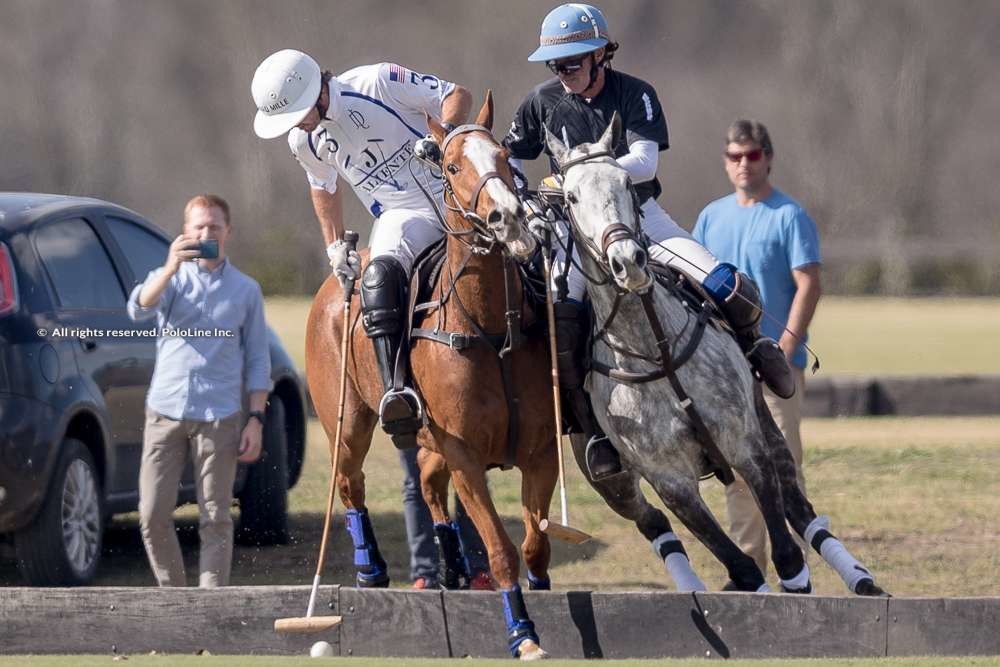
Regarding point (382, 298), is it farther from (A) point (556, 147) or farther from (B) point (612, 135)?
(B) point (612, 135)

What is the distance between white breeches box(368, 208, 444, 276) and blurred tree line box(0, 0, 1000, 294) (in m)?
23.1

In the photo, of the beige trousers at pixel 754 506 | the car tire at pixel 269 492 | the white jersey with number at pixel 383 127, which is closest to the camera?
the white jersey with number at pixel 383 127

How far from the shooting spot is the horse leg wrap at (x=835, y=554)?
24.5ft

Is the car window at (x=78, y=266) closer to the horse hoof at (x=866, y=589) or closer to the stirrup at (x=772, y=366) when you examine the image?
the stirrup at (x=772, y=366)

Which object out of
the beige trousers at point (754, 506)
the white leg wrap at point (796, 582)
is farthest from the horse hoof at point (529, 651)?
the beige trousers at point (754, 506)

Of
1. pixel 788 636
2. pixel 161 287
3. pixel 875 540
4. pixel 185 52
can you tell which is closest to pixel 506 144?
pixel 161 287

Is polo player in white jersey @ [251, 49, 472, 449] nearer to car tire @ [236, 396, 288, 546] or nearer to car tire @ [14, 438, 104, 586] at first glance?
car tire @ [14, 438, 104, 586]

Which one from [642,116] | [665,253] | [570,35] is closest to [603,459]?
[665,253]

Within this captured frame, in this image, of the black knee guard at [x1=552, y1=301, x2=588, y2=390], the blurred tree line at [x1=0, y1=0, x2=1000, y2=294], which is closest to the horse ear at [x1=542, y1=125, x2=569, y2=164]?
the black knee guard at [x1=552, y1=301, x2=588, y2=390]

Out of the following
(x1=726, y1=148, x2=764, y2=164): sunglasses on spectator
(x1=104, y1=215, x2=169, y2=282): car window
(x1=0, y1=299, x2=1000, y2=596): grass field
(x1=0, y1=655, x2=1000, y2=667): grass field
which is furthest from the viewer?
(x1=104, y1=215, x2=169, y2=282): car window

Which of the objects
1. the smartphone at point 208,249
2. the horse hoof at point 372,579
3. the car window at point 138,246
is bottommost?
the horse hoof at point 372,579

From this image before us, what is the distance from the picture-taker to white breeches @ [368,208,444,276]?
26.6 ft

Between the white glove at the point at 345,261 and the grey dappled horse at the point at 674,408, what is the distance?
133cm

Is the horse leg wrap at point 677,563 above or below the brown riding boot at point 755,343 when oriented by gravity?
below
